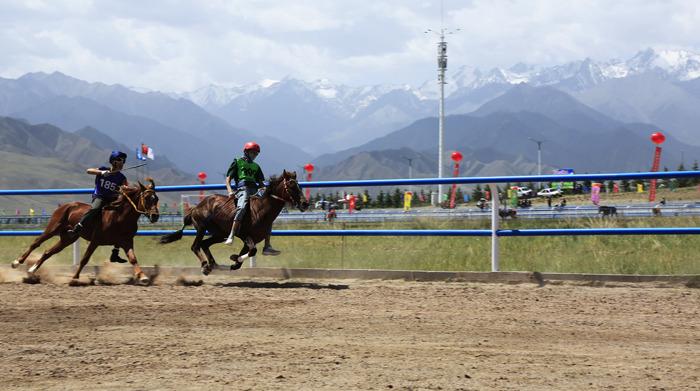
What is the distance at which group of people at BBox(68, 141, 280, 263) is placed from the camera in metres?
14.7

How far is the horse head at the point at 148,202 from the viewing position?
47.6ft

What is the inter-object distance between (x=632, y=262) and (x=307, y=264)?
573 centimetres

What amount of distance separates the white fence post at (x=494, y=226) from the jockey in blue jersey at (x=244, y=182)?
361 cm

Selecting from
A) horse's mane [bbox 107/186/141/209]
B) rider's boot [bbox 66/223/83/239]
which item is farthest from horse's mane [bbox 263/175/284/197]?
rider's boot [bbox 66/223/83/239]

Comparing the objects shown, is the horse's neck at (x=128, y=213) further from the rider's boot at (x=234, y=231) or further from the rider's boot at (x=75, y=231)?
the rider's boot at (x=234, y=231)

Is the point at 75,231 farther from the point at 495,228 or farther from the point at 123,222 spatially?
the point at 495,228

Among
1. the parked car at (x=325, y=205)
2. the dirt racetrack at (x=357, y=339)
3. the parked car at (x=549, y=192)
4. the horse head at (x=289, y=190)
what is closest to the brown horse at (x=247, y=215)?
the horse head at (x=289, y=190)

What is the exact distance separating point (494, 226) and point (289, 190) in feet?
11.5

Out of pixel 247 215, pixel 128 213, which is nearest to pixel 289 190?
pixel 247 215

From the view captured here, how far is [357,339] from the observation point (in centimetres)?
873

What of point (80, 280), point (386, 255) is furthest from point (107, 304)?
point (386, 255)

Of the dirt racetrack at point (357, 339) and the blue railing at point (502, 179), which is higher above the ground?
the blue railing at point (502, 179)

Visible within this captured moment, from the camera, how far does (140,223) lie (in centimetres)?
1822

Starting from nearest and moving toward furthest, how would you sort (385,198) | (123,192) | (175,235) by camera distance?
(123,192) → (175,235) → (385,198)
